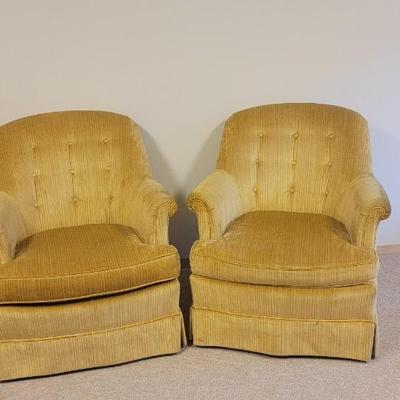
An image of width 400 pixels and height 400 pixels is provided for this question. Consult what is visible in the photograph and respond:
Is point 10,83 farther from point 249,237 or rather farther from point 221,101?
point 249,237

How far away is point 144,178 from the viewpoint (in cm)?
238

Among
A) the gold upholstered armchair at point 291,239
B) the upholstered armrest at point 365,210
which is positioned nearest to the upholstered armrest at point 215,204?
the gold upholstered armchair at point 291,239

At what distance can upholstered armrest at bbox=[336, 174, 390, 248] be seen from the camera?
1.99m

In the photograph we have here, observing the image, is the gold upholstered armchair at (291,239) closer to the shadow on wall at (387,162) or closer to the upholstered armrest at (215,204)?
the upholstered armrest at (215,204)

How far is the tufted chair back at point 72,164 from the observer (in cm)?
237

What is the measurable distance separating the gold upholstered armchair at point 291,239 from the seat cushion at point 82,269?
168mm

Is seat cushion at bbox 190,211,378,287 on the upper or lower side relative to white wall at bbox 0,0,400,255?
lower

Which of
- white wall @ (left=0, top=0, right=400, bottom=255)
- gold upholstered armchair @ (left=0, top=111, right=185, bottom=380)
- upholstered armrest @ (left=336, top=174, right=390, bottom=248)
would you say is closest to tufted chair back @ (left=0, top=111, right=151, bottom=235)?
gold upholstered armchair @ (left=0, top=111, right=185, bottom=380)

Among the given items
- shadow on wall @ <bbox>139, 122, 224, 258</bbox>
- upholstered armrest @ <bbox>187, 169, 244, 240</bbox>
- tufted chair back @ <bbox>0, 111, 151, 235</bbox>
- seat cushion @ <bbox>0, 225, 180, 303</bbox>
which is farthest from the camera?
shadow on wall @ <bbox>139, 122, 224, 258</bbox>

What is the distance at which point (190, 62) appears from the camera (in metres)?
2.61

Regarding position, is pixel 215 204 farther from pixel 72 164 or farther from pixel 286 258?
pixel 72 164

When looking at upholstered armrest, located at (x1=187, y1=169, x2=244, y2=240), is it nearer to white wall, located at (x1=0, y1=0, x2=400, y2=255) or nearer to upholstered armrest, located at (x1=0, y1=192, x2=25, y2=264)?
white wall, located at (x1=0, y1=0, x2=400, y2=255)

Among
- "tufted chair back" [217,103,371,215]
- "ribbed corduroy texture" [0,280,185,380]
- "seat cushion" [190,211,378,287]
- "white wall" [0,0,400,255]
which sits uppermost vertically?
"white wall" [0,0,400,255]

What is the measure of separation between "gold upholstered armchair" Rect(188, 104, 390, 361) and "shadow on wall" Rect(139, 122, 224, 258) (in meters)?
0.25
